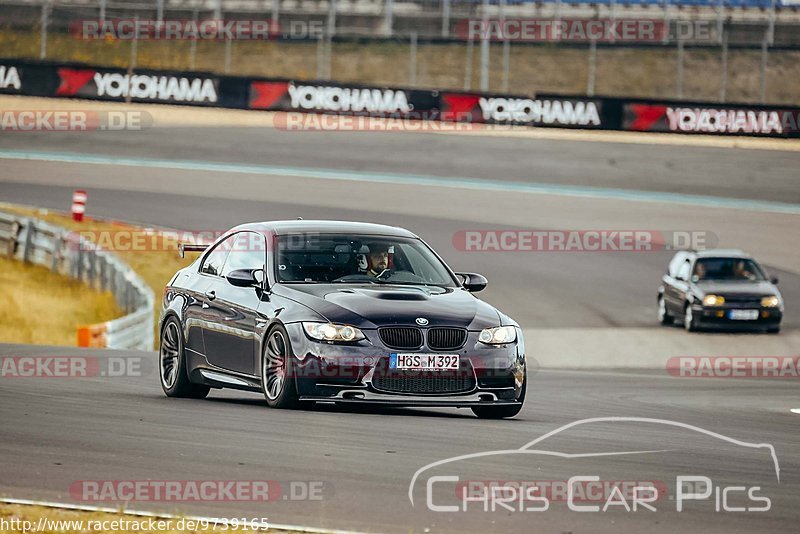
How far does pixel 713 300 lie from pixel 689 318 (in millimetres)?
485

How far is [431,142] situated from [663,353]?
18.8 metres

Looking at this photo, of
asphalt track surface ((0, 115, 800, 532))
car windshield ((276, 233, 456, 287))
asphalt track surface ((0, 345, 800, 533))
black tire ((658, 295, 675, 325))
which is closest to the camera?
asphalt track surface ((0, 345, 800, 533))

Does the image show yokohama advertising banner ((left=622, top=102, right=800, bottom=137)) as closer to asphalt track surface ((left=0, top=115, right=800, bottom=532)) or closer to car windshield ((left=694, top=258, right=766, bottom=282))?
asphalt track surface ((left=0, top=115, right=800, bottom=532))

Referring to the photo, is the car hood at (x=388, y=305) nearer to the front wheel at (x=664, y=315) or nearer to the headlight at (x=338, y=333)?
the headlight at (x=338, y=333)

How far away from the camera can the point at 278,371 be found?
398 inches

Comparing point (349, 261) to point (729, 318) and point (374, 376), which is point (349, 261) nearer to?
point (374, 376)

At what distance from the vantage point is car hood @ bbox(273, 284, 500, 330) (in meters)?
9.74

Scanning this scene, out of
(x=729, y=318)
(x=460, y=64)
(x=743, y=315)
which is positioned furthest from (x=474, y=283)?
(x=460, y=64)

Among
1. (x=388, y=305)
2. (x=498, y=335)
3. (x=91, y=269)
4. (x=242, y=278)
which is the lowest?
(x=91, y=269)

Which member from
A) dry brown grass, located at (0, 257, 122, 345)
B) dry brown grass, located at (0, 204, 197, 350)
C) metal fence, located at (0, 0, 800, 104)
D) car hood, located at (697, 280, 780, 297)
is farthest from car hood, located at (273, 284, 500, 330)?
metal fence, located at (0, 0, 800, 104)

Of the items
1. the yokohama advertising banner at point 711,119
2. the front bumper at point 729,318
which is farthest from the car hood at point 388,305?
the yokohama advertising banner at point 711,119

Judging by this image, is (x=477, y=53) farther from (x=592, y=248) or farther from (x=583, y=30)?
(x=592, y=248)

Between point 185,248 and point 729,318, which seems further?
point 729,318

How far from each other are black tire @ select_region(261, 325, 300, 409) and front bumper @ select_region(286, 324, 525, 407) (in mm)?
63
